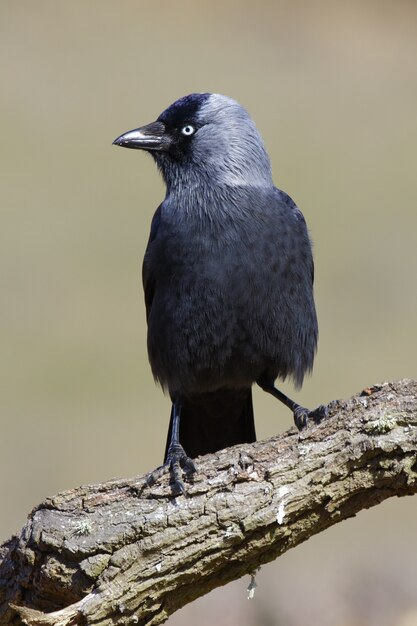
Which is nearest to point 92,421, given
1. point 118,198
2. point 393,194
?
point 118,198

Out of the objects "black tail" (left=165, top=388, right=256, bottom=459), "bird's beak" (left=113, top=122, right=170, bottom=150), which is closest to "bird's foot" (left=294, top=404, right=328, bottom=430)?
"black tail" (left=165, top=388, right=256, bottom=459)

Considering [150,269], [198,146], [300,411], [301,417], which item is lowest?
[301,417]

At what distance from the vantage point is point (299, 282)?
7395 millimetres

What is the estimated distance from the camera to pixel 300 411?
7.00 metres

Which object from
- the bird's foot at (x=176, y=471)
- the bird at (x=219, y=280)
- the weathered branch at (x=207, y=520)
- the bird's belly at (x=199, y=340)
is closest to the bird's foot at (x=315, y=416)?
the bird at (x=219, y=280)

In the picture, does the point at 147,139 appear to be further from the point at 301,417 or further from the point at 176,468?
the point at 176,468

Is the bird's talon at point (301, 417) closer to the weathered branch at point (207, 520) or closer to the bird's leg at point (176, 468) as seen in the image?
the weathered branch at point (207, 520)

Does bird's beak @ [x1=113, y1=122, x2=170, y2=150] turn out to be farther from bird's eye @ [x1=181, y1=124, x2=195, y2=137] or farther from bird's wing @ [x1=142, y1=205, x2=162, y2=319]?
bird's wing @ [x1=142, y1=205, x2=162, y2=319]

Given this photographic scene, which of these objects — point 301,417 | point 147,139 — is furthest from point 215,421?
point 147,139

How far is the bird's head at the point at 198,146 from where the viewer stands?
7898mm

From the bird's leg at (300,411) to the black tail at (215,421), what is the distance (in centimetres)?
18

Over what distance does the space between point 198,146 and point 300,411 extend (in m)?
1.98

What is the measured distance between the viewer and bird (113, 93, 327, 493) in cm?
716

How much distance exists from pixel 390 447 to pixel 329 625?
2326 millimetres
